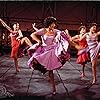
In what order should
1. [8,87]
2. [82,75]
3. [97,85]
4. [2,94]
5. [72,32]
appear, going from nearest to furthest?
[2,94], [8,87], [97,85], [82,75], [72,32]

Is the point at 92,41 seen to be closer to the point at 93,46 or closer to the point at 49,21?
the point at 93,46

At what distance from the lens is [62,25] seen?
12.5 meters

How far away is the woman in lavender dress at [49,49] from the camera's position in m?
5.17

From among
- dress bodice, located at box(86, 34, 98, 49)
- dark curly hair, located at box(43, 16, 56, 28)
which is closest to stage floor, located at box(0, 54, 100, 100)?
dress bodice, located at box(86, 34, 98, 49)

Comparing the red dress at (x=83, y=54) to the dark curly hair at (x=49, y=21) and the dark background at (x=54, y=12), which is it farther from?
the dark background at (x=54, y=12)

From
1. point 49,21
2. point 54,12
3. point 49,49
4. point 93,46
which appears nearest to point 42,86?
point 49,49

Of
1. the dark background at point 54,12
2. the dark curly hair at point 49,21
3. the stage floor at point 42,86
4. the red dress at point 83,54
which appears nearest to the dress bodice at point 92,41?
the red dress at point 83,54

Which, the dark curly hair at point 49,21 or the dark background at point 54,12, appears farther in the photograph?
the dark background at point 54,12

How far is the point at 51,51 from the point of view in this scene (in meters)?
5.22

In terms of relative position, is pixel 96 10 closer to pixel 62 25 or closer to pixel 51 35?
pixel 62 25

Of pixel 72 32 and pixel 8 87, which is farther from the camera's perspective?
pixel 72 32

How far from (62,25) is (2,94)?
779 centimetres

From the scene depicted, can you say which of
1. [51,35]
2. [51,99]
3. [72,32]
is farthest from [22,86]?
[72,32]

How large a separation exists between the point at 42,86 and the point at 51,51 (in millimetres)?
1299
